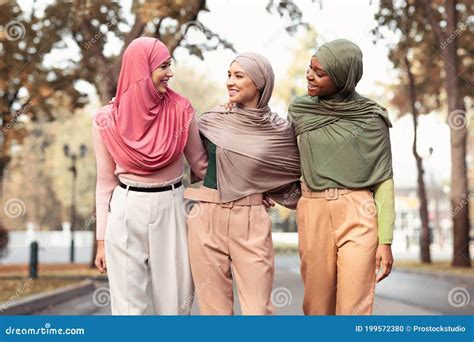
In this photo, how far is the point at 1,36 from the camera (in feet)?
51.3

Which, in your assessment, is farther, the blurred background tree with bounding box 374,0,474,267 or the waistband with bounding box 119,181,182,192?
the blurred background tree with bounding box 374,0,474,267

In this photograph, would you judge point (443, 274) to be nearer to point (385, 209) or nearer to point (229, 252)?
point (385, 209)

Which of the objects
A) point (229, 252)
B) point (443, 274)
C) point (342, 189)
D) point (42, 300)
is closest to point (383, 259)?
point (342, 189)

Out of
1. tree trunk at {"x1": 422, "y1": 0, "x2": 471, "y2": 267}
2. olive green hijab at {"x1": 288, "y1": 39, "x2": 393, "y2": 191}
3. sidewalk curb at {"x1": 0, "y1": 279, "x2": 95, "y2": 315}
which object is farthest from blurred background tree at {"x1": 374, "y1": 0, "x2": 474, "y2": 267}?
olive green hijab at {"x1": 288, "y1": 39, "x2": 393, "y2": 191}

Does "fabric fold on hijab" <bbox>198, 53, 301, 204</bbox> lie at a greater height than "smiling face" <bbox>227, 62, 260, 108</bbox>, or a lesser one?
lesser

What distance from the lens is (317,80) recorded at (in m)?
5.16

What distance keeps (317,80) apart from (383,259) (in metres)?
1.12

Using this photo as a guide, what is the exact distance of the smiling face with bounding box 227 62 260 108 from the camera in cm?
502

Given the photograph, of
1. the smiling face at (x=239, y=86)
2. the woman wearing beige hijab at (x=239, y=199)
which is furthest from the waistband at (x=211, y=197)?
the smiling face at (x=239, y=86)

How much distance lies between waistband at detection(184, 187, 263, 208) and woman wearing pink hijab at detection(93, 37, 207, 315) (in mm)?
68

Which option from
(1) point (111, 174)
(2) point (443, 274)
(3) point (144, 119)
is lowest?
(2) point (443, 274)

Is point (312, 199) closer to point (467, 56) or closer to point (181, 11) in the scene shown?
point (181, 11)

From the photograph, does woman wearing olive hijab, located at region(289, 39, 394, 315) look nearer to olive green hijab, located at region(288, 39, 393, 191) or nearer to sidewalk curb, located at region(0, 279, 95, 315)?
olive green hijab, located at region(288, 39, 393, 191)

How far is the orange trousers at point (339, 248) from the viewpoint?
16.9 feet
